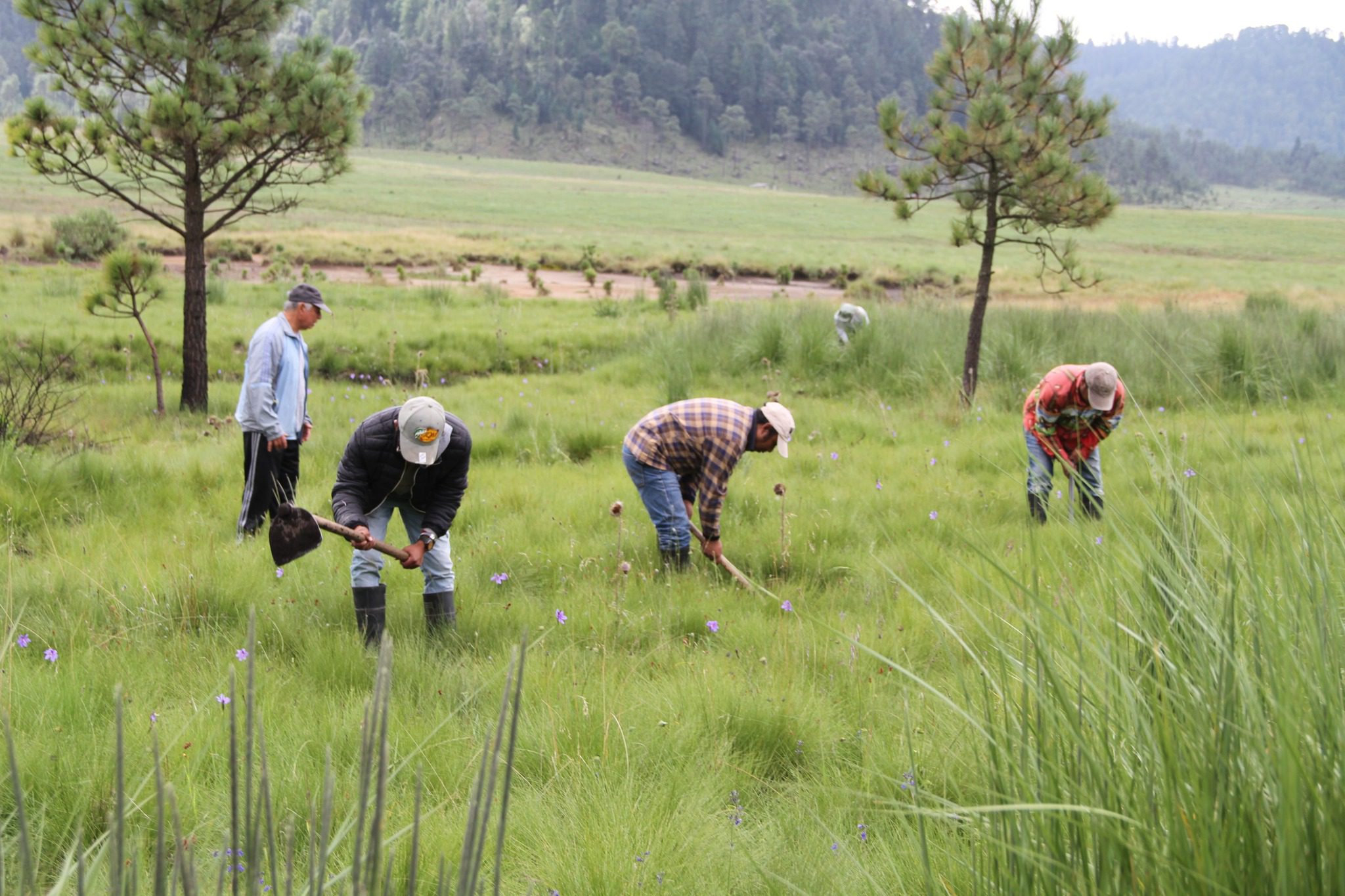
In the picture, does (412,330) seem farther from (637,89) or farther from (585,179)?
(637,89)

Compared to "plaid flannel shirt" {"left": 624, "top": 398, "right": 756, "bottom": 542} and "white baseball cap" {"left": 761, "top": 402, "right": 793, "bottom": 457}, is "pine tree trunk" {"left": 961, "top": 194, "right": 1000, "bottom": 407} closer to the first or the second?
"plaid flannel shirt" {"left": 624, "top": 398, "right": 756, "bottom": 542}

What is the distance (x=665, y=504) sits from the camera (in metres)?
5.90

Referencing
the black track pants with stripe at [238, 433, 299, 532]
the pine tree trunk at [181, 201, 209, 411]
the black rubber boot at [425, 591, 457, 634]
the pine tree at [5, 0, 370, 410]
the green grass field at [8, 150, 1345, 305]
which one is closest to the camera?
the black rubber boot at [425, 591, 457, 634]

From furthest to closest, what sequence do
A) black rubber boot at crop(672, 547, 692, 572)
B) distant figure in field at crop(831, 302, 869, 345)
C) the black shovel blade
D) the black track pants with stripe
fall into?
distant figure in field at crop(831, 302, 869, 345) → the black track pants with stripe → black rubber boot at crop(672, 547, 692, 572) → the black shovel blade

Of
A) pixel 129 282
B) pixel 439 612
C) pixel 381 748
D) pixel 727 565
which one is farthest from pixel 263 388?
pixel 381 748

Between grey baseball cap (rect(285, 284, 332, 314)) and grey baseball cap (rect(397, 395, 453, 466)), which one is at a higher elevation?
grey baseball cap (rect(285, 284, 332, 314))

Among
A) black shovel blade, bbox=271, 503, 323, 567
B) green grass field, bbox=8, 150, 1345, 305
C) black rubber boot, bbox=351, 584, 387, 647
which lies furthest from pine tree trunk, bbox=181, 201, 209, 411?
green grass field, bbox=8, 150, 1345, 305

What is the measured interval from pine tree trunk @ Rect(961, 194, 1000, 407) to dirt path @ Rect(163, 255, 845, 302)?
12158 millimetres

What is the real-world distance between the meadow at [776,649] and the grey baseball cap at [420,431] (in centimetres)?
84

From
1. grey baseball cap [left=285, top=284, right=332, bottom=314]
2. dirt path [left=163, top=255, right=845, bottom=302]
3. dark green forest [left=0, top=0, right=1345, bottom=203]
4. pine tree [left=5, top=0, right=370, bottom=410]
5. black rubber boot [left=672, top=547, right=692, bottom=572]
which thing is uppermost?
dark green forest [left=0, top=0, right=1345, bottom=203]

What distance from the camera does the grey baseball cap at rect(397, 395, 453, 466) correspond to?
14.1ft

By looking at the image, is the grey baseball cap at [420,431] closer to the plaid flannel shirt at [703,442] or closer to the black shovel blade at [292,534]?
the black shovel blade at [292,534]

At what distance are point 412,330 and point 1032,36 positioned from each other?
9.95m

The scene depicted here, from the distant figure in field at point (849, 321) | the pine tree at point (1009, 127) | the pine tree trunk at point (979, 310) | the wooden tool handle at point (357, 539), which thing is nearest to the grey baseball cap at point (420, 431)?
the wooden tool handle at point (357, 539)
